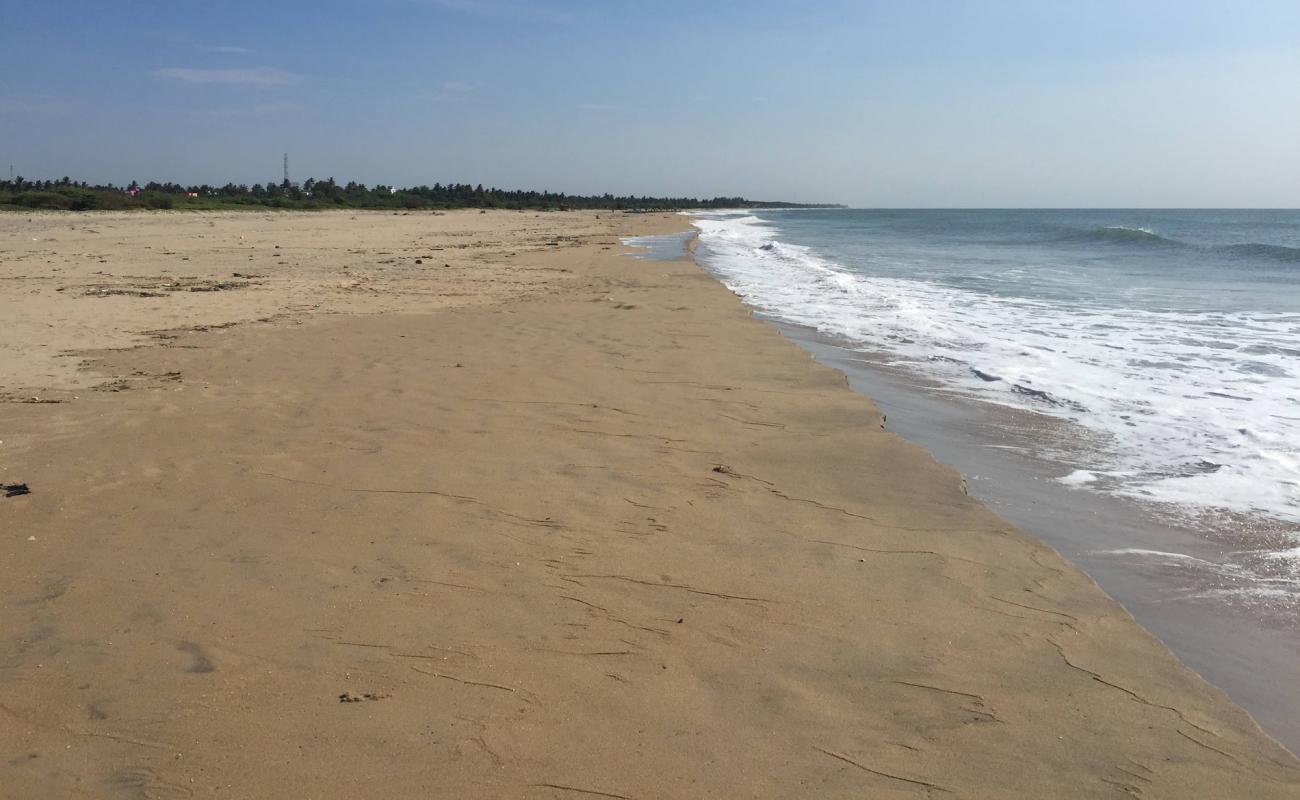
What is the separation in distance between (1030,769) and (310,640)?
2057 mm

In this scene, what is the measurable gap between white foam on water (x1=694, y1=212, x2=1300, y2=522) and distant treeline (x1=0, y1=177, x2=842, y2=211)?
32173 millimetres

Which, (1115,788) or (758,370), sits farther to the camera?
(758,370)

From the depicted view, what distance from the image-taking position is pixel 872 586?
3.13 metres

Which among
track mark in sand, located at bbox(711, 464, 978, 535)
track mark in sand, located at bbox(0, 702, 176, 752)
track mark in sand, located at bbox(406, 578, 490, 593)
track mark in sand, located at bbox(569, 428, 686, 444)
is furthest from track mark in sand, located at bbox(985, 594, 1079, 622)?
track mark in sand, located at bbox(0, 702, 176, 752)

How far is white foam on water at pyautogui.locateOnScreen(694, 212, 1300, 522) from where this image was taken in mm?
4496

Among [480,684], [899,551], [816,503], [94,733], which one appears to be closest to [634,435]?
[816,503]

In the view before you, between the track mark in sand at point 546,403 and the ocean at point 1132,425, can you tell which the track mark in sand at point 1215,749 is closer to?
the ocean at point 1132,425

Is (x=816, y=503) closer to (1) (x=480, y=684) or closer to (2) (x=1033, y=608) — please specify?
(2) (x=1033, y=608)

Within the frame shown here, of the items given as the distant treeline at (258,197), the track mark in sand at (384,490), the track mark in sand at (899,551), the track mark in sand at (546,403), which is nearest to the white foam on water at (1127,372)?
the track mark in sand at (899,551)

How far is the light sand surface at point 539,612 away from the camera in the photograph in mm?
2131

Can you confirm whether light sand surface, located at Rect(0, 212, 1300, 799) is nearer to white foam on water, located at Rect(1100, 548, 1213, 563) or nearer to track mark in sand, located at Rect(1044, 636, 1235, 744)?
track mark in sand, located at Rect(1044, 636, 1235, 744)

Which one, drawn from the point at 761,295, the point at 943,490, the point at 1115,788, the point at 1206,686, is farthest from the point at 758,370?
the point at 761,295

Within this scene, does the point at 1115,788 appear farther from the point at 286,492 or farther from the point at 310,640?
the point at 286,492

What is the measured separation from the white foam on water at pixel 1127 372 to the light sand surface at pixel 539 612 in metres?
1.29
